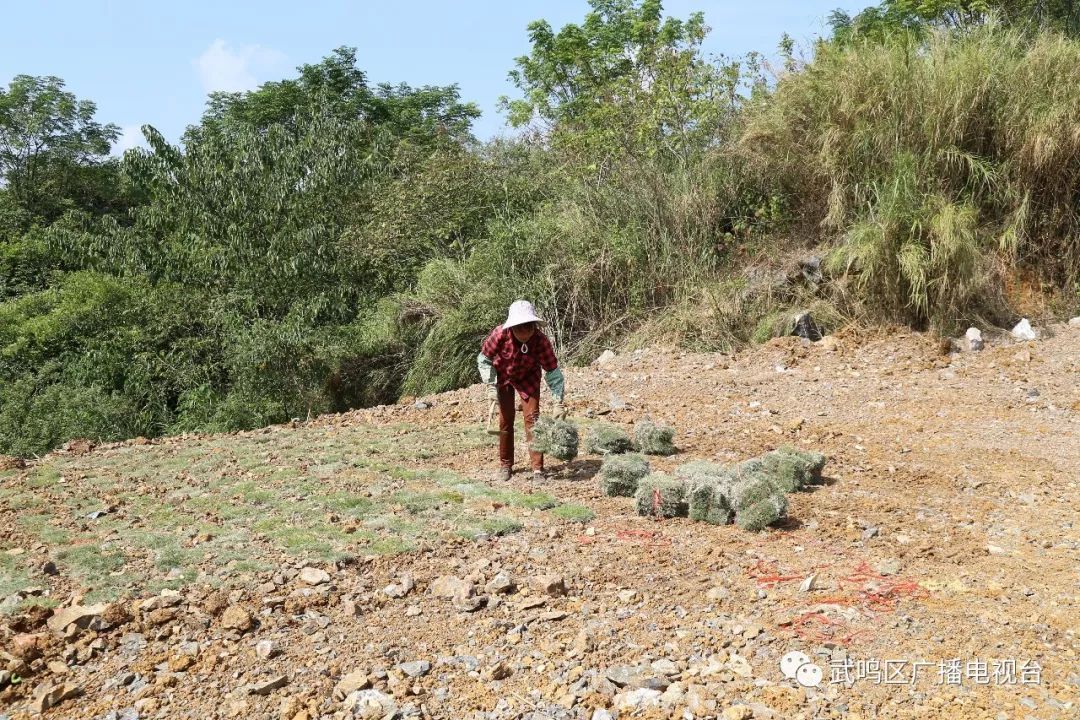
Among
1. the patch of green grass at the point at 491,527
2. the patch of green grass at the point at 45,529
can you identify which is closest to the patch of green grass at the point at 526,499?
the patch of green grass at the point at 491,527

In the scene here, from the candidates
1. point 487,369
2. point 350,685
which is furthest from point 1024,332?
point 350,685

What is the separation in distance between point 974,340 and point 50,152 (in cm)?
2335

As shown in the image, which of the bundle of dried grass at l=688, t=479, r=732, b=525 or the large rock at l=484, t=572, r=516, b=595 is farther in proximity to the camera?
the bundle of dried grass at l=688, t=479, r=732, b=525

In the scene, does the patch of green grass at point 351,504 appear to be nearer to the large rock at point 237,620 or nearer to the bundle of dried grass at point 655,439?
the large rock at point 237,620

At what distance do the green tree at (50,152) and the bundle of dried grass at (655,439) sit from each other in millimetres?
20602

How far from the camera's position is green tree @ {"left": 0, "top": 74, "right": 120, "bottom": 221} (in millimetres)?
23203

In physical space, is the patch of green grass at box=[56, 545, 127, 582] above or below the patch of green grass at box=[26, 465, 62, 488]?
below

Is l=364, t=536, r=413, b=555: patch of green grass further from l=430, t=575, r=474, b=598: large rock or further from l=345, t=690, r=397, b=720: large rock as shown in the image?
l=345, t=690, r=397, b=720: large rock

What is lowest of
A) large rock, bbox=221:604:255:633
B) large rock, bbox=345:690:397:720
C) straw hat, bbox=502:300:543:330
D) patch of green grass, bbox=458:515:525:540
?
large rock, bbox=345:690:397:720

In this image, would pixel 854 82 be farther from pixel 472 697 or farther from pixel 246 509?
pixel 472 697

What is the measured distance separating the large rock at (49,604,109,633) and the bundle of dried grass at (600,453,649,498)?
2.77 meters

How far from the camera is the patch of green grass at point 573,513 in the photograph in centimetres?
511

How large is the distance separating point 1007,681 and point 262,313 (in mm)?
11163

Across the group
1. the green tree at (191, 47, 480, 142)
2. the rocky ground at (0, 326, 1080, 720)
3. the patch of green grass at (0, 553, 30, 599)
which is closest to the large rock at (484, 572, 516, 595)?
the rocky ground at (0, 326, 1080, 720)
